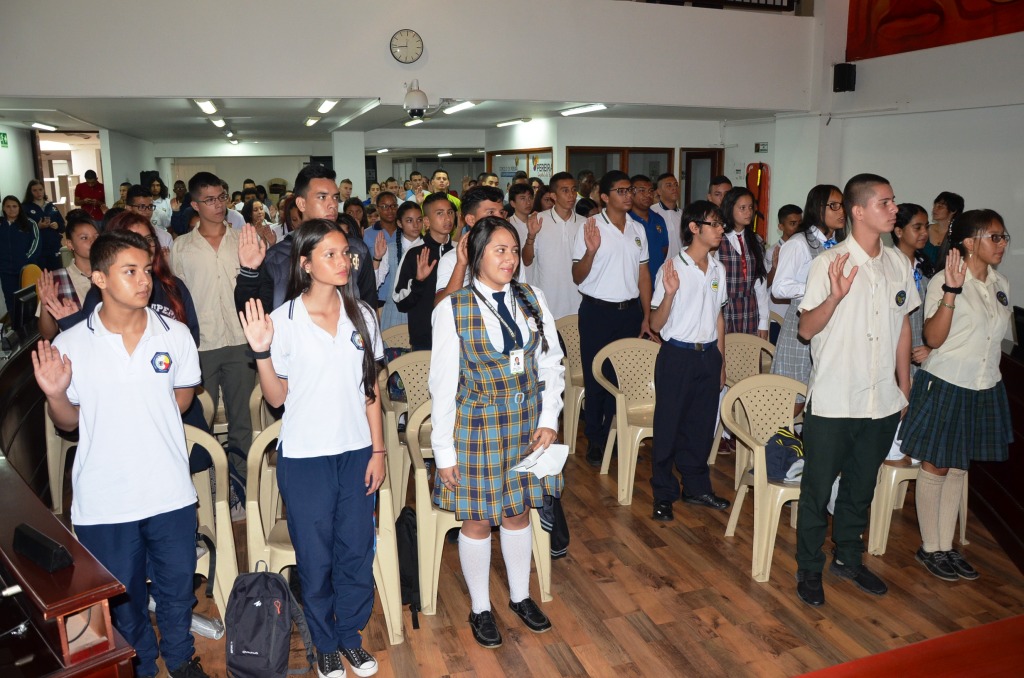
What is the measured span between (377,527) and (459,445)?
21.6 inches

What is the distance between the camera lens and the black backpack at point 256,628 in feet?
8.77

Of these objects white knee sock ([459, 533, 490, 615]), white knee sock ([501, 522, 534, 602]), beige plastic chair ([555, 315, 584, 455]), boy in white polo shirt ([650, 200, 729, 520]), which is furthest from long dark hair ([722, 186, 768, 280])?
white knee sock ([459, 533, 490, 615])

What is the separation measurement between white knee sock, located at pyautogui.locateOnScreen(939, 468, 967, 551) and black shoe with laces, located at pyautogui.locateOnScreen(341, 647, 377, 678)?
2.66 metres

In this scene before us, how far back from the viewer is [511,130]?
1270 centimetres

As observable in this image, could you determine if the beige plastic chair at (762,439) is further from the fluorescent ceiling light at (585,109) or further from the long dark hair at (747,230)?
the fluorescent ceiling light at (585,109)

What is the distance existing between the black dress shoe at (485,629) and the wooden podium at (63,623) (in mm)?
1531

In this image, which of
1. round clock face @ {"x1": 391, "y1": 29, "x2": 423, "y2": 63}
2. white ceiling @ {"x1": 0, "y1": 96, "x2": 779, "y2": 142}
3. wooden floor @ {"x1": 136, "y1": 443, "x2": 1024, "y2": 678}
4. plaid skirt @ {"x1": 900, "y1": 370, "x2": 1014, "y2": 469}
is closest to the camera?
wooden floor @ {"x1": 136, "y1": 443, "x2": 1024, "y2": 678}

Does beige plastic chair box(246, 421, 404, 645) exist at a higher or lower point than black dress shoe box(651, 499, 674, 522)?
higher

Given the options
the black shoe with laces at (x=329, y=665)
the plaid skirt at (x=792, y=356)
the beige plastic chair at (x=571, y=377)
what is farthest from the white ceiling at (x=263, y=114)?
the black shoe with laces at (x=329, y=665)

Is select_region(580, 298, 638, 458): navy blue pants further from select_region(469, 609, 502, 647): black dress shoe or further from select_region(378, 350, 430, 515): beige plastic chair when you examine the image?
select_region(469, 609, 502, 647): black dress shoe

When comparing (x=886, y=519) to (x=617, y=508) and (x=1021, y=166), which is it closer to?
(x=617, y=508)

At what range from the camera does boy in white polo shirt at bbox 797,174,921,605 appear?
10.3ft

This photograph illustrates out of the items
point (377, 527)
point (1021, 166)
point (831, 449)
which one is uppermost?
point (1021, 166)

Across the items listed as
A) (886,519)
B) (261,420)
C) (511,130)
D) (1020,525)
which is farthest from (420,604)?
(511,130)
